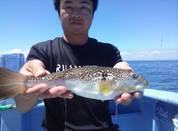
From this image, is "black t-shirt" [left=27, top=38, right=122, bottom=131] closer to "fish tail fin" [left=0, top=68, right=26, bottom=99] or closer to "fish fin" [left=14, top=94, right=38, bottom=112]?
"fish fin" [left=14, top=94, right=38, bottom=112]

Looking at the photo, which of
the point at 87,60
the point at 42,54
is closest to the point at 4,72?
the point at 42,54

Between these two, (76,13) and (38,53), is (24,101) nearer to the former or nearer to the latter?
(38,53)

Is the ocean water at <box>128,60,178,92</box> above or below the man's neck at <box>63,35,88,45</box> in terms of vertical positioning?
below

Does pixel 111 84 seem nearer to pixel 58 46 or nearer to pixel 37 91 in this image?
pixel 37 91

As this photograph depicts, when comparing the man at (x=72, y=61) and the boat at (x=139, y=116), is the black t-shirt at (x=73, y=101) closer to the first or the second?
the man at (x=72, y=61)

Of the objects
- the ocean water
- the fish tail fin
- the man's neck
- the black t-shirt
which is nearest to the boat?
the ocean water

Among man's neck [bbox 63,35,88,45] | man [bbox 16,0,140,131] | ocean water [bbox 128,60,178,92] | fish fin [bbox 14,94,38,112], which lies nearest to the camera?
fish fin [bbox 14,94,38,112]
